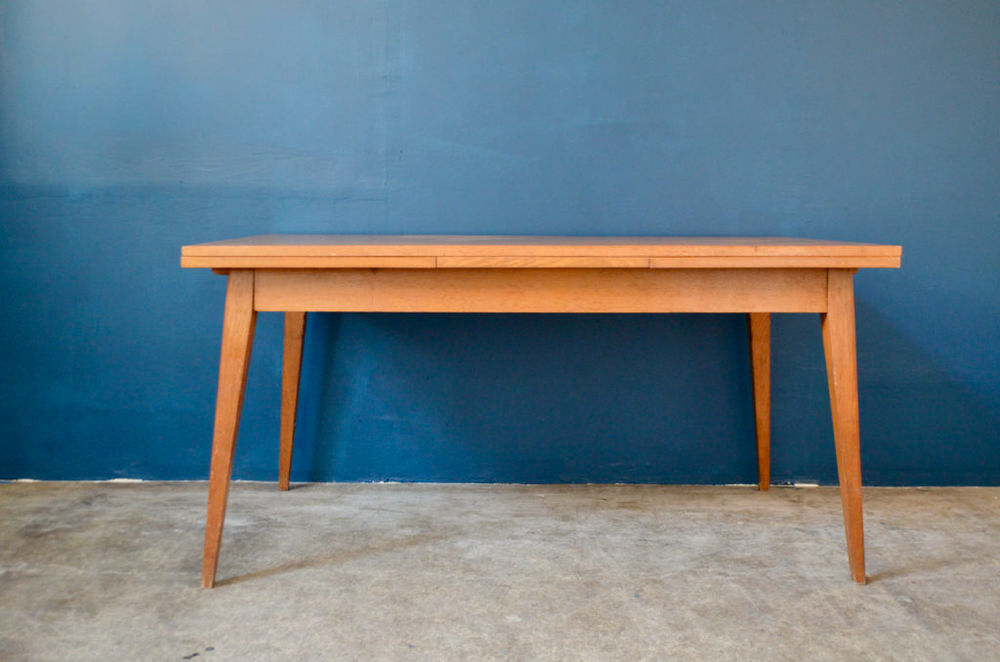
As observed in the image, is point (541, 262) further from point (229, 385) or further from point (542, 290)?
point (229, 385)

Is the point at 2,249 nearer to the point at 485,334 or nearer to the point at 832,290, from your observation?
the point at 485,334

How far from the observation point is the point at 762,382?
207cm

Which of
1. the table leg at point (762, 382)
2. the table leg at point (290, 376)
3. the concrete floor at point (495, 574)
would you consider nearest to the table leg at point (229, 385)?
the concrete floor at point (495, 574)

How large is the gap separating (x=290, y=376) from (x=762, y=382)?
123cm

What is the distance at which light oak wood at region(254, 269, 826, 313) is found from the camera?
151 centimetres

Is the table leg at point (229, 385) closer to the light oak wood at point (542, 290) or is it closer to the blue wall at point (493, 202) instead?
the light oak wood at point (542, 290)

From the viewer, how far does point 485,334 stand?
2.15 meters

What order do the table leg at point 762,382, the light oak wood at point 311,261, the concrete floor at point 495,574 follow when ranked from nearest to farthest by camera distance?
the concrete floor at point 495,574, the light oak wood at point 311,261, the table leg at point 762,382

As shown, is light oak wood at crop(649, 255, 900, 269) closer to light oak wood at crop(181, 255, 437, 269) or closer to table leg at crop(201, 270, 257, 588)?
light oak wood at crop(181, 255, 437, 269)

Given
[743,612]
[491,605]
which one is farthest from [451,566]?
[743,612]

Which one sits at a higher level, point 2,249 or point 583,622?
point 2,249

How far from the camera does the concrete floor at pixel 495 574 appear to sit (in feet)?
4.23

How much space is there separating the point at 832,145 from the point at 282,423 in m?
1.65

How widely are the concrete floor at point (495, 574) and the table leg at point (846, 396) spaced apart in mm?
98
